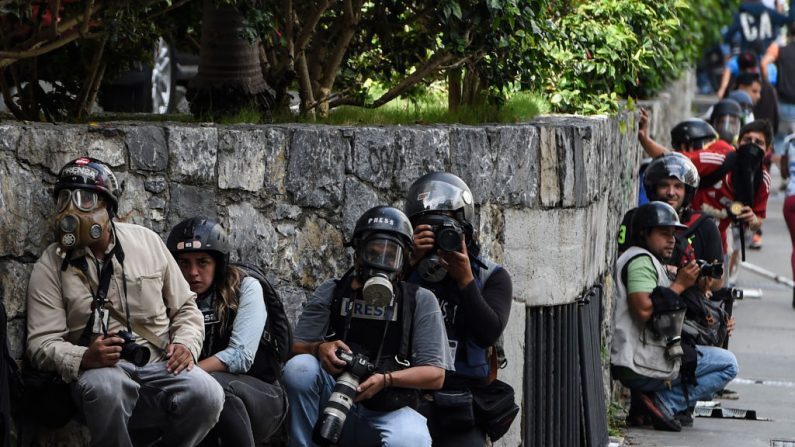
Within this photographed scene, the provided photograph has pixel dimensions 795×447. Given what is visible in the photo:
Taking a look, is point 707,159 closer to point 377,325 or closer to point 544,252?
point 544,252

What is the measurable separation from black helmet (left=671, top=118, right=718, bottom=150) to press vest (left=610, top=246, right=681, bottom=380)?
2392 millimetres

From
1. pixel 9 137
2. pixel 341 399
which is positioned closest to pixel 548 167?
pixel 341 399

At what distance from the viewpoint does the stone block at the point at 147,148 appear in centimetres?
651

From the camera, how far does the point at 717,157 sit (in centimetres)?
1068

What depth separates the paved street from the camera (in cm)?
880

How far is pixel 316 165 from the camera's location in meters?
6.80

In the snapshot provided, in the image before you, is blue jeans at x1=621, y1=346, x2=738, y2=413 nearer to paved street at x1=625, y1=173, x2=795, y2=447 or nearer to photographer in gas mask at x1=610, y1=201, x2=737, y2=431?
photographer in gas mask at x1=610, y1=201, x2=737, y2=431

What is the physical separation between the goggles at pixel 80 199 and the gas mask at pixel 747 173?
597 centimetres

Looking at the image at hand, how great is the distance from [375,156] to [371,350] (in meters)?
1.10

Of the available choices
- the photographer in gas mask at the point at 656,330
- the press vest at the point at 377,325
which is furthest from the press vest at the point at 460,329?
the photographer in gas mask at the point at 656,330

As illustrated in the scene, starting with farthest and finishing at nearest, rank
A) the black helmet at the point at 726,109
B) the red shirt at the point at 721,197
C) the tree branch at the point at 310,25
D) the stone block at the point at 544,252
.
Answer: the black helmet at the point at 726,109
the red shirt at the point at 721,197
the tree branch at the point at 310,25
the stone block at the point at 544,252

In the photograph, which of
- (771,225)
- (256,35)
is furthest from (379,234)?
(771,225)

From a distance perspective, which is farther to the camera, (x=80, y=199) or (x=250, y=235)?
(x=250, y=235)

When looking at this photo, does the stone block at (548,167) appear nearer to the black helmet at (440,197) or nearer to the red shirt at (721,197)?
the black helmet at (440,197)
